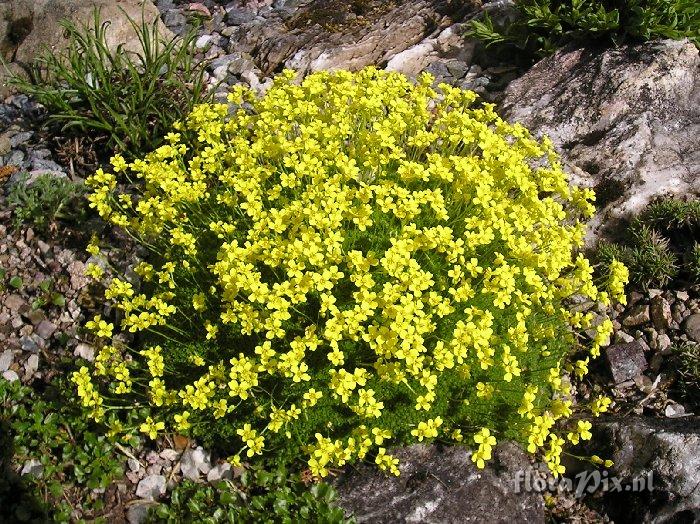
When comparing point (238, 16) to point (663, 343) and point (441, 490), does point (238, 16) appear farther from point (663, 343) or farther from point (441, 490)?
point (441, 490)

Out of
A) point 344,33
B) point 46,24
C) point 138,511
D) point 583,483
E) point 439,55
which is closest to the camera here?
point 138,511

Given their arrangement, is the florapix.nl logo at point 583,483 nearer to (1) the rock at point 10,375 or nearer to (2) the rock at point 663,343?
(2) the rock at point 663,343

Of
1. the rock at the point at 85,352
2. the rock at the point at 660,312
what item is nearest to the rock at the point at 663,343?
the rock at the point at 660,312

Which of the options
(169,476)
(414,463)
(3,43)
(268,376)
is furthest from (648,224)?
(3,43)

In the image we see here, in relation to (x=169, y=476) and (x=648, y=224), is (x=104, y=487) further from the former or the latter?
(x=648, y=224)

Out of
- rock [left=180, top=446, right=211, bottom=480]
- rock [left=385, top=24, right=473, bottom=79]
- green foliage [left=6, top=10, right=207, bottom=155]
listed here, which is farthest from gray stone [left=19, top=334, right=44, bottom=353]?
rock [left=385, top=24, right=473, bottom=79]

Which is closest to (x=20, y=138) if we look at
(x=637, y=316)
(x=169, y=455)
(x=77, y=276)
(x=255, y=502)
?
(x=77, y=276)
